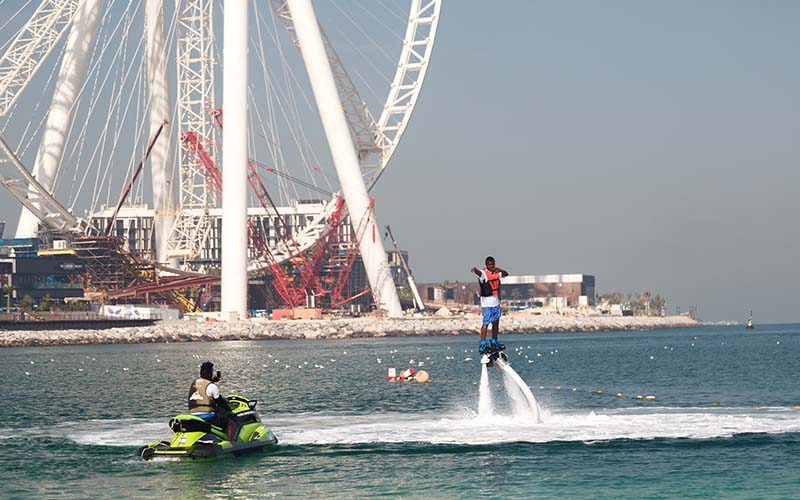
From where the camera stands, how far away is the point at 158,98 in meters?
161

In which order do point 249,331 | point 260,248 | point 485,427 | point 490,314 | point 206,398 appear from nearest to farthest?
point 206,398, point 490,314, point 485,427, point 249,331, point 260,248

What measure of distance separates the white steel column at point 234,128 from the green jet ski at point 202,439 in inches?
4028

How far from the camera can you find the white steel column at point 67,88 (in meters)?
142

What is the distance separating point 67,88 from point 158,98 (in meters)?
19.7

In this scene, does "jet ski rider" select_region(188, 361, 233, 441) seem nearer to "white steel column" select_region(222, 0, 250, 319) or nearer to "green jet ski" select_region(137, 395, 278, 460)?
"green jet ski" select_region(137, 395, 278, 460)

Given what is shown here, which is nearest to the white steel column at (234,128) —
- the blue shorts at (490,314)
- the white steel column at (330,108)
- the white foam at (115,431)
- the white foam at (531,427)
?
the white steel column at (330,108)

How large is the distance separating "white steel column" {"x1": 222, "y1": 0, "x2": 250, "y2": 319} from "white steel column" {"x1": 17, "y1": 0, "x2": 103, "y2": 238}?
20222 millimetres

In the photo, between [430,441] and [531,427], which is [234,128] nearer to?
[531,427]

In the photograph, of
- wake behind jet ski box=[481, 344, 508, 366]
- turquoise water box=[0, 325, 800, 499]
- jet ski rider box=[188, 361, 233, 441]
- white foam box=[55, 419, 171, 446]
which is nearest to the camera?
turquoise water box=[0, 325, 800, 499]

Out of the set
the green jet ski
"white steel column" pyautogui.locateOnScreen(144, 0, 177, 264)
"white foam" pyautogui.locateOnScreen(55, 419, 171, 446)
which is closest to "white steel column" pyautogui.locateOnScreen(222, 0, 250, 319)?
"white steel column" pyautogui.locateOnScreen(144, 0, 177, 264)

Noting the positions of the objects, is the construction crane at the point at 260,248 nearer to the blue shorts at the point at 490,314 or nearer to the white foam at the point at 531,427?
the white foam at the point at 531,427

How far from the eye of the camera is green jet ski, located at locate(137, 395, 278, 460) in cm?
2855

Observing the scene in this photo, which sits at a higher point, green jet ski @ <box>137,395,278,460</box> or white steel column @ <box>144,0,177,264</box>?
white steel column @ <box>144,0,177,264</box>

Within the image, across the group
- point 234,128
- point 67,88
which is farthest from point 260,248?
point 234,128
